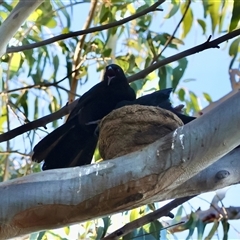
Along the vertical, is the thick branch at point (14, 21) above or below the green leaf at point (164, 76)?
below

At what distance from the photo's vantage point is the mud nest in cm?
145

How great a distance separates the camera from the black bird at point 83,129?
77.0 inches

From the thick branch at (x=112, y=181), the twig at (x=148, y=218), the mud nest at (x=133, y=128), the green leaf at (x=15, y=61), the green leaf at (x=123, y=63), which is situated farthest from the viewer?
the green leaf at (x=123, y=63)

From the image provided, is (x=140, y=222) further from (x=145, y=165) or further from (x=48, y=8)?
(x=48, y=8)

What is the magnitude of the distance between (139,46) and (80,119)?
902 millimetres

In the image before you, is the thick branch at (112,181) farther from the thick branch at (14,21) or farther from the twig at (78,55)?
the twig at (78,55)

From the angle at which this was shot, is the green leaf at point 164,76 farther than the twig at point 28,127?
Yes

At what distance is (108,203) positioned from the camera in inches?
49.2

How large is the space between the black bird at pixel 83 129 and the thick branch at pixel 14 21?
0.41 meters

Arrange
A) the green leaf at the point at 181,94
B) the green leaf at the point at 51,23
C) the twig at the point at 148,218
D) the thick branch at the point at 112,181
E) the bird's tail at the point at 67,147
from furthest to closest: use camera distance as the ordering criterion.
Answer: the green leaf at the point at 181,94 < the green leaf at the point at 51,23 < the bird's tail at the point at 67,147 < the twig at the point at 148,218 < the thick branch at the point at 112,181

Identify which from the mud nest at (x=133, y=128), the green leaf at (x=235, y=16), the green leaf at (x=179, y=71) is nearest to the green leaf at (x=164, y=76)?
the green leaf at (x=179, y=71)

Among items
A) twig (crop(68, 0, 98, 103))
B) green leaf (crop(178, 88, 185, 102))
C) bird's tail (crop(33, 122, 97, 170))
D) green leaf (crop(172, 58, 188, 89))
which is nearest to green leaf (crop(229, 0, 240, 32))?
green leaf (crop(172, 58, 188, 89))

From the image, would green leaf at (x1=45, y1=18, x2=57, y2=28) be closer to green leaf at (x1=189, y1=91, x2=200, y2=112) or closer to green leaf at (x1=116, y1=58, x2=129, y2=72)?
green leaf at (x1=116, y1=58, x2=129, y2=72)

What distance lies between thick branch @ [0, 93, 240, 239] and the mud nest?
0.16 metres
